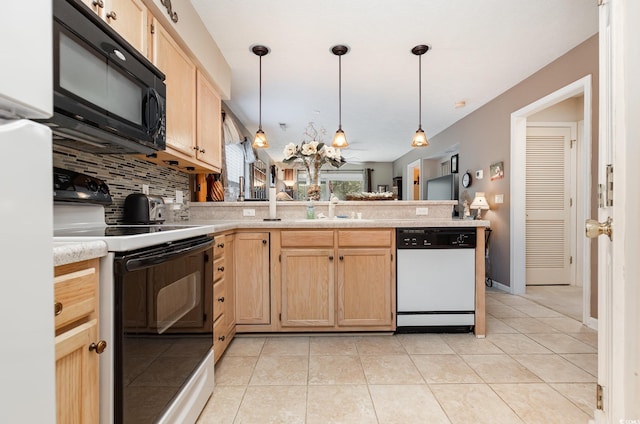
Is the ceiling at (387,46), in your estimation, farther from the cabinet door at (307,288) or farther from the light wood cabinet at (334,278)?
the cabinet door at (307,288)

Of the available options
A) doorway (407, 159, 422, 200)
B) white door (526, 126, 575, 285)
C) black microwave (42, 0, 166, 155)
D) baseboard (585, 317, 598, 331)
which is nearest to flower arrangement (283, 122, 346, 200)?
black microwave (42, 0, 166, 155)

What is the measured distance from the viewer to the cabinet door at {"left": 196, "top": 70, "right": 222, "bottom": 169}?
238cm

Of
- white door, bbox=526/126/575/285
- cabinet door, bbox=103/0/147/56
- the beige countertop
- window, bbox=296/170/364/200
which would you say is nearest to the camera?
the beige countertop

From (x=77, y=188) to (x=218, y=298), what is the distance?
980 mm

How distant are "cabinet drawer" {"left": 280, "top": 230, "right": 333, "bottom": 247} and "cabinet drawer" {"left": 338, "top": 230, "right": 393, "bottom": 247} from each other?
92mm

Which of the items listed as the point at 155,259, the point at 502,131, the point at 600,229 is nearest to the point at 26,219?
the point at 155,259

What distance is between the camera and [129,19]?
5.06 feet

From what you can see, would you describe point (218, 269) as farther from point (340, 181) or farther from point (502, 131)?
point (340, 181)

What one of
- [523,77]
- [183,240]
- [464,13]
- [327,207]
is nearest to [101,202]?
[183,240]

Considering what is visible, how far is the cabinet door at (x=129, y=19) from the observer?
140cm

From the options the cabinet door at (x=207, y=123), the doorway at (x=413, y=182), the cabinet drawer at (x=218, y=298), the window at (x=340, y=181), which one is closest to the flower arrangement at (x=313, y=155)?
the cabinet door at (x=207, y=123)

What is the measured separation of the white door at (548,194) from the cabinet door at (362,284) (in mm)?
2918

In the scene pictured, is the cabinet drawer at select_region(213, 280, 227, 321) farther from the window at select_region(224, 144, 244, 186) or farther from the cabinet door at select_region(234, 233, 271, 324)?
the window at select_region(224, 144, 244, 186)

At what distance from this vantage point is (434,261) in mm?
2346
